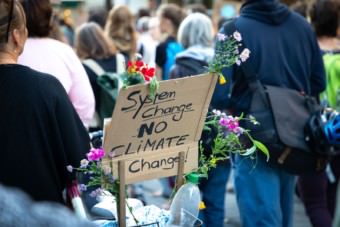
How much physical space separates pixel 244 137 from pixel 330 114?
553 millimetres

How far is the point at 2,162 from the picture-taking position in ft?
9.21

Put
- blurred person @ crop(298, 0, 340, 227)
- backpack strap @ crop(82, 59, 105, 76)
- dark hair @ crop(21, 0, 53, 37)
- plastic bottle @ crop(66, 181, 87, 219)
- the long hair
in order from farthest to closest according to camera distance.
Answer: backpack strap @ crop(82, 59, 105, 76)
the long hair
blurred person @ crop(298, 0, 340, 227)
dark hair @ crop(21, 0, 53, 37)
plastic bottle @ crop(66, 181, 87, 219)

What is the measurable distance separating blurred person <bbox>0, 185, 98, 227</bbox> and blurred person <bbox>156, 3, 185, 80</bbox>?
5.98 m

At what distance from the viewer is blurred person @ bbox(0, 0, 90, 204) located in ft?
9.25

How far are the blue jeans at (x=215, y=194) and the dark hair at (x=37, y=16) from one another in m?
1.94

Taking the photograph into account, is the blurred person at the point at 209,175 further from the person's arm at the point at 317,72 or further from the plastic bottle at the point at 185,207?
the plastic bottle at the point at 185,207

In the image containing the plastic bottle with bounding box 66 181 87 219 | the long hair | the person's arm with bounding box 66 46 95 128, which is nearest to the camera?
the plastic bottle with bounding box 66 181 87 219

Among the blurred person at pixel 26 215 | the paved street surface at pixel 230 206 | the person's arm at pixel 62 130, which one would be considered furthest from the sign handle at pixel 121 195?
the paved street surface at pixel 230 206

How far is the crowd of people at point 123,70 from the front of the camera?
2.84m

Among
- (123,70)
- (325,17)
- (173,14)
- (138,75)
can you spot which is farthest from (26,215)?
(173,14)

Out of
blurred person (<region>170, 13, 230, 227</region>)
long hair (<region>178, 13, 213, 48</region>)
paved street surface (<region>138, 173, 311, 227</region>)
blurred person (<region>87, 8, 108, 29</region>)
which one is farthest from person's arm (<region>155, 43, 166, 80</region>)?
blurred person (<region>170, 13, 230, 227</region>)

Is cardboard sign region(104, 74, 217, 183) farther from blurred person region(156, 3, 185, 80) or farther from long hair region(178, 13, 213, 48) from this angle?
blurred person region(156, 3, 185, 80)

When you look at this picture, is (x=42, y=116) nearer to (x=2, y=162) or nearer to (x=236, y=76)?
(x=2, y=162)

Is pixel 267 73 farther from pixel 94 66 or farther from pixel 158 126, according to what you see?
pixel 94 66
